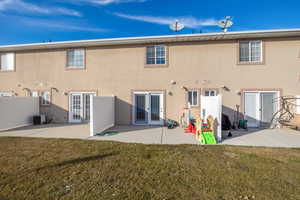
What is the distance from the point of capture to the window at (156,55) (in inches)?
371

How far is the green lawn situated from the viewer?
8.66 feet

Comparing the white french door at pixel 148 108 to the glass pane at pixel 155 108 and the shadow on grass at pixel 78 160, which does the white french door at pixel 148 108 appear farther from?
the shadow on grass at pixel 78 160

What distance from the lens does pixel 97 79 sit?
988 cm

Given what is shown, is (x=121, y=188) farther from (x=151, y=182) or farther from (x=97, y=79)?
(x=97, y=79)

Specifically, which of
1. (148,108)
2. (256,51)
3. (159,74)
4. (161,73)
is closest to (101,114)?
(148,108)

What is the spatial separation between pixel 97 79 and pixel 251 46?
34.5 ft

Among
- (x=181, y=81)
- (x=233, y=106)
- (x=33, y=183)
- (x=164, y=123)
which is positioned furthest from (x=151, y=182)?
(x=233, y=106)

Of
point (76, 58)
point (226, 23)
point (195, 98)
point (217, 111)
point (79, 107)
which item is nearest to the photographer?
point (217, 111)

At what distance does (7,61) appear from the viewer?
427 inches

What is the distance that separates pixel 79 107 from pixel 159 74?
626 centimetres

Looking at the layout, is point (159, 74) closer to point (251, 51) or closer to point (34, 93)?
point (251, 51)

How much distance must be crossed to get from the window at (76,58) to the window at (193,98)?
798cm

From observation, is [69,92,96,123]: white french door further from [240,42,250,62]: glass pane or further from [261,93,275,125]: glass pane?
[261,93,275,125]: glass pane

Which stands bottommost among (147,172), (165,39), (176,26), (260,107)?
(147,172)
